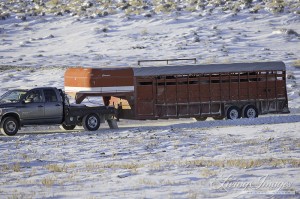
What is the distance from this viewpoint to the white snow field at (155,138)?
16.2 m

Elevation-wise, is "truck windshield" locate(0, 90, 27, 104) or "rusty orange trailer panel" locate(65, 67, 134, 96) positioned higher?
"rusty orange trailer panel" locate(65, 67, 134, 96)

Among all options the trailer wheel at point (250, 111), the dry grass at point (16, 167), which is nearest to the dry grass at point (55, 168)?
the dry grass at point (16, 167)

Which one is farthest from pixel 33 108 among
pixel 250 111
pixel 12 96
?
pixel 250 111

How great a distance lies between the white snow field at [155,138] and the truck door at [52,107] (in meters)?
0.97

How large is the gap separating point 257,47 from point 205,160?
3139 cm

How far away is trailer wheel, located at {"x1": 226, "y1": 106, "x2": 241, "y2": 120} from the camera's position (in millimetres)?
31750

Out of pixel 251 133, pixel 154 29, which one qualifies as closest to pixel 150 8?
pixel 154 29

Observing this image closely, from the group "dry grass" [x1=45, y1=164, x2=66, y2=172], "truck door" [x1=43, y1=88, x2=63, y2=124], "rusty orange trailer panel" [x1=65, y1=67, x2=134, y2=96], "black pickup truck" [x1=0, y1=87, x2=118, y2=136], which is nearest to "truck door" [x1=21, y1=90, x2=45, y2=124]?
"black pickup truck" [x1=0, y1=87, x2=118, y2=136]

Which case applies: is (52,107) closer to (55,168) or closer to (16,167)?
(16,167)

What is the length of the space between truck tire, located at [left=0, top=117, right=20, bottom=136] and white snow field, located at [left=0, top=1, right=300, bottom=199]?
2.14ft

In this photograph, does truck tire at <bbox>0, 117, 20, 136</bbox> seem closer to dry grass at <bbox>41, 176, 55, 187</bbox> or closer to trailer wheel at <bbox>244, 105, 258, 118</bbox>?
trailer wheel at <bbox>244, 105, 258, 118</bbox>

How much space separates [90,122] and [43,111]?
6.32 feet

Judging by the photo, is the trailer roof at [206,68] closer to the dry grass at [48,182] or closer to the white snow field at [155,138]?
the white snow field at [155,138]

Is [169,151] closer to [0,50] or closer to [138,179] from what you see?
[138,179]
